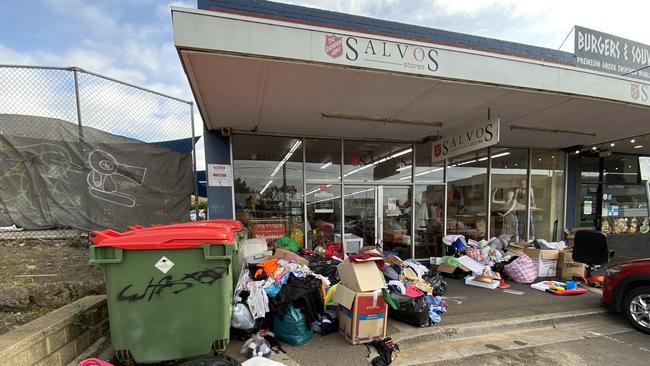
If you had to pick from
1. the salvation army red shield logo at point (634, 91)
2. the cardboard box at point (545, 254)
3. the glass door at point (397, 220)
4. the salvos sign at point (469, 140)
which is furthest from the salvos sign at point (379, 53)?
the cardboard box at point (545, 254)

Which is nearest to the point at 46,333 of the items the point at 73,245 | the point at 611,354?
the point at 73,245

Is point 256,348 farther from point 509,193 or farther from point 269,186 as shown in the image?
point 509,193

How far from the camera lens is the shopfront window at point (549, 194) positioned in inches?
324

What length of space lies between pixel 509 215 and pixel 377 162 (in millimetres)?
4092

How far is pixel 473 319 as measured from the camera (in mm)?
3938

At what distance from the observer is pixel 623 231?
8.95m

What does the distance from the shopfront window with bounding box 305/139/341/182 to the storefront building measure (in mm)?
25

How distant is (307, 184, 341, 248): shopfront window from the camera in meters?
6.59

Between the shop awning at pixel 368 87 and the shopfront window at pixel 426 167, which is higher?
the shop awning at pixel 368 87

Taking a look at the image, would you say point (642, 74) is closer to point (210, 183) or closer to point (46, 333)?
point (210, 183)

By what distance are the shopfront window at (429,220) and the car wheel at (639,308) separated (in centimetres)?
379

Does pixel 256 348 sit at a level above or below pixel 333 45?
below

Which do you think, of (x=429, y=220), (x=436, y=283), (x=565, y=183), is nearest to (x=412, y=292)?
(x=436, y=283)

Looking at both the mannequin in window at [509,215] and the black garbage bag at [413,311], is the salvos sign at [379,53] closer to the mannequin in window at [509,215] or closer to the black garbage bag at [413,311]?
the black garbage bag at [413,311]
